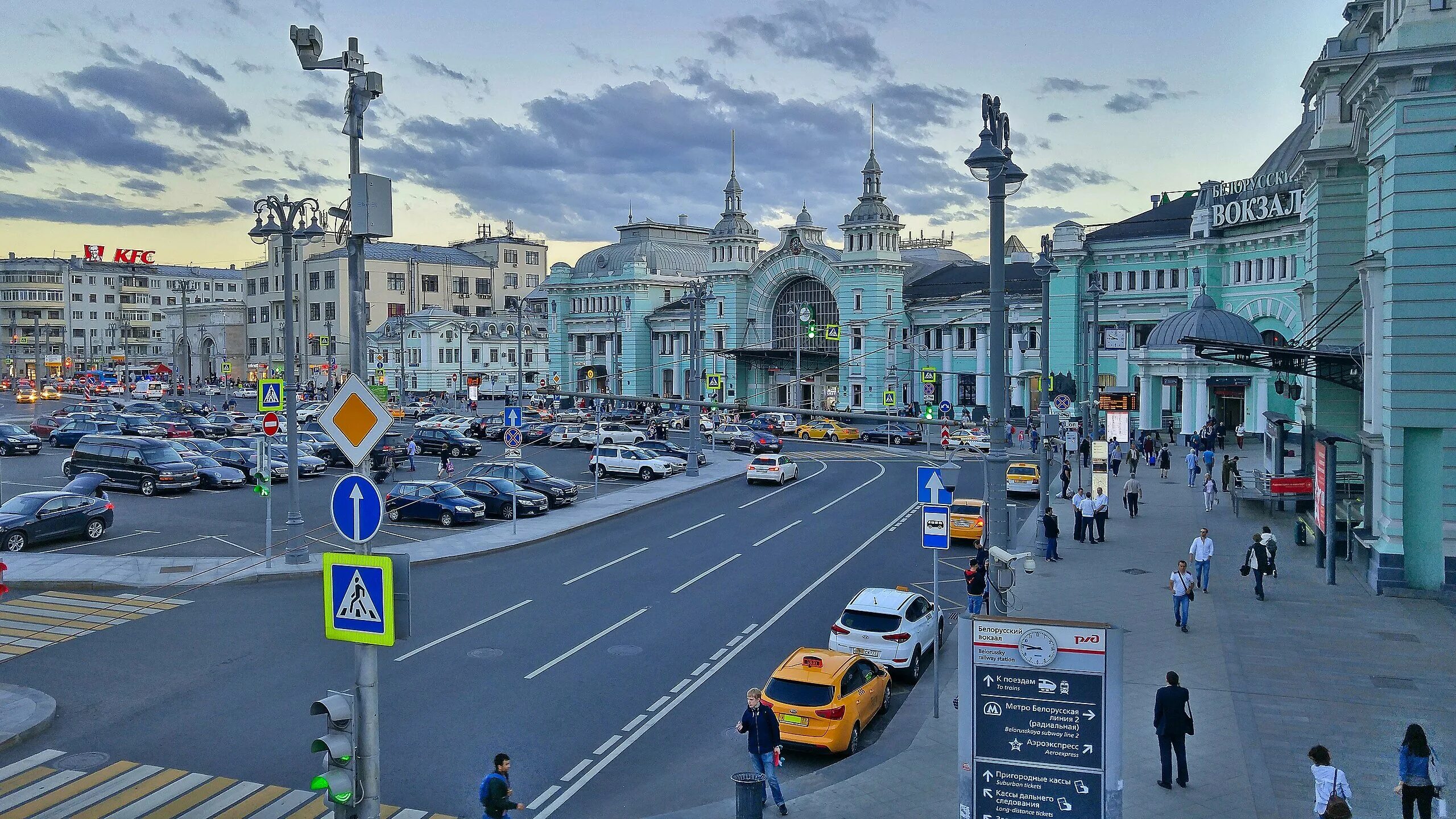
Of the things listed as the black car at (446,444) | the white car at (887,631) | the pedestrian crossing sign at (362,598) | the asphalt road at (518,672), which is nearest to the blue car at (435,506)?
the asphalt road at (518,672)

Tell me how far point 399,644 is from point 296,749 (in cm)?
509

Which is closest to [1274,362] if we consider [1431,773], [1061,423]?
[1061,423]

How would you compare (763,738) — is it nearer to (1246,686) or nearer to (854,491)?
(1246,686)

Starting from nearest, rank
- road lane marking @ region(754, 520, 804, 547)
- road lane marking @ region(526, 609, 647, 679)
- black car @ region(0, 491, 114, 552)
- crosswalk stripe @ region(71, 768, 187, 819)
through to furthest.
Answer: crosswalk stripe @ region(71, 768, 187, 819), road lane marking @ region(526, 609, 647, 679), black car @ region(0, 491, 114, 552), road lane marking @ region(754, 520, 804, 547)

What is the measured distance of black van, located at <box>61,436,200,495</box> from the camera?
133 feet

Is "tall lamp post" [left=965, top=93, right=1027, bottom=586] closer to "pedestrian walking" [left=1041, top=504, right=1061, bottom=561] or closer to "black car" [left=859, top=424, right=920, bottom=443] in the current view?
"pedestrian walking" [left=1041, top=504, right=1061, bottom=561]

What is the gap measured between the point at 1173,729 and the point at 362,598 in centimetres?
994

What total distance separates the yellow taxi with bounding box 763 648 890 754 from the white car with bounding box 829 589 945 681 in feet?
7.37

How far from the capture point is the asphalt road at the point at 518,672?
1443 cm

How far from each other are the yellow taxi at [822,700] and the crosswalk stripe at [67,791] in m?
8.51

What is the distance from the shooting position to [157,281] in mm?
172250

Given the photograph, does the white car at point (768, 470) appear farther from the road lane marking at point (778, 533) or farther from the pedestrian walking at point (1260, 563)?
the pedestrian walking at point (1260, 563)

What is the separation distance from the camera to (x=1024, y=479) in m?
45.1

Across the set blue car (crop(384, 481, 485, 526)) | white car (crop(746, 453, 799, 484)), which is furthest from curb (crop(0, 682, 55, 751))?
white car (crop(746, 453, 799, 484))
